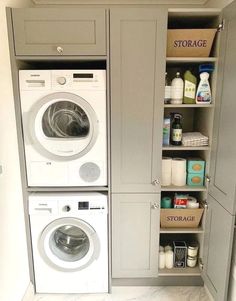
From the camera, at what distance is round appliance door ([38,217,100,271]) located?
176cm

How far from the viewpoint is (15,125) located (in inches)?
64.7

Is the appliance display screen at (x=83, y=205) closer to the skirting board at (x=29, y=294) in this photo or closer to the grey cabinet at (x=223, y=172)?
the skirting board at (x=29, y=294)

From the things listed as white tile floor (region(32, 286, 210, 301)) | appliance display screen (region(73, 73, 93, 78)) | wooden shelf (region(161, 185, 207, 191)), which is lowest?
white tile floor (region(32, 286, 210, 301))

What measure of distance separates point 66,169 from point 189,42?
49.8 inches

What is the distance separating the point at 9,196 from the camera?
1.55 metres

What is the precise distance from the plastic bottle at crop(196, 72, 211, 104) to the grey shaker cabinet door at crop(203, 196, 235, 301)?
0.72m

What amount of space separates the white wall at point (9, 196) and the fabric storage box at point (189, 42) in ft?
3.66

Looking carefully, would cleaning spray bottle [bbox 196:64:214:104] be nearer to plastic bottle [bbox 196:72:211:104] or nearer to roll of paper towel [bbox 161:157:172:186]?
plastic bottle [bbox 196:72:211:104]

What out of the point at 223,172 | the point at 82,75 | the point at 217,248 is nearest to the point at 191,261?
the point at 217,248

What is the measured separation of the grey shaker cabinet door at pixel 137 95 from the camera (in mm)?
1541

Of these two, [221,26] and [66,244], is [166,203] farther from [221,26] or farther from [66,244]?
[221,26]

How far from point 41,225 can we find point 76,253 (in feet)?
1.30

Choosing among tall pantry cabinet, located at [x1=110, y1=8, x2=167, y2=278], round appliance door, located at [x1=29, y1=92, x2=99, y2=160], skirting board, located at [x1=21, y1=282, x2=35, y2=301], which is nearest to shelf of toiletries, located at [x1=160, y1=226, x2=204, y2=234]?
tall pantry cabinet, located at [x1=110, y1=8, x2=167, y2=278]

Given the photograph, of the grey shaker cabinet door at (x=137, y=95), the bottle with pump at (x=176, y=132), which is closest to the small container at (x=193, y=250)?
the grey shaker cabinet door at (x=137, y=95)
